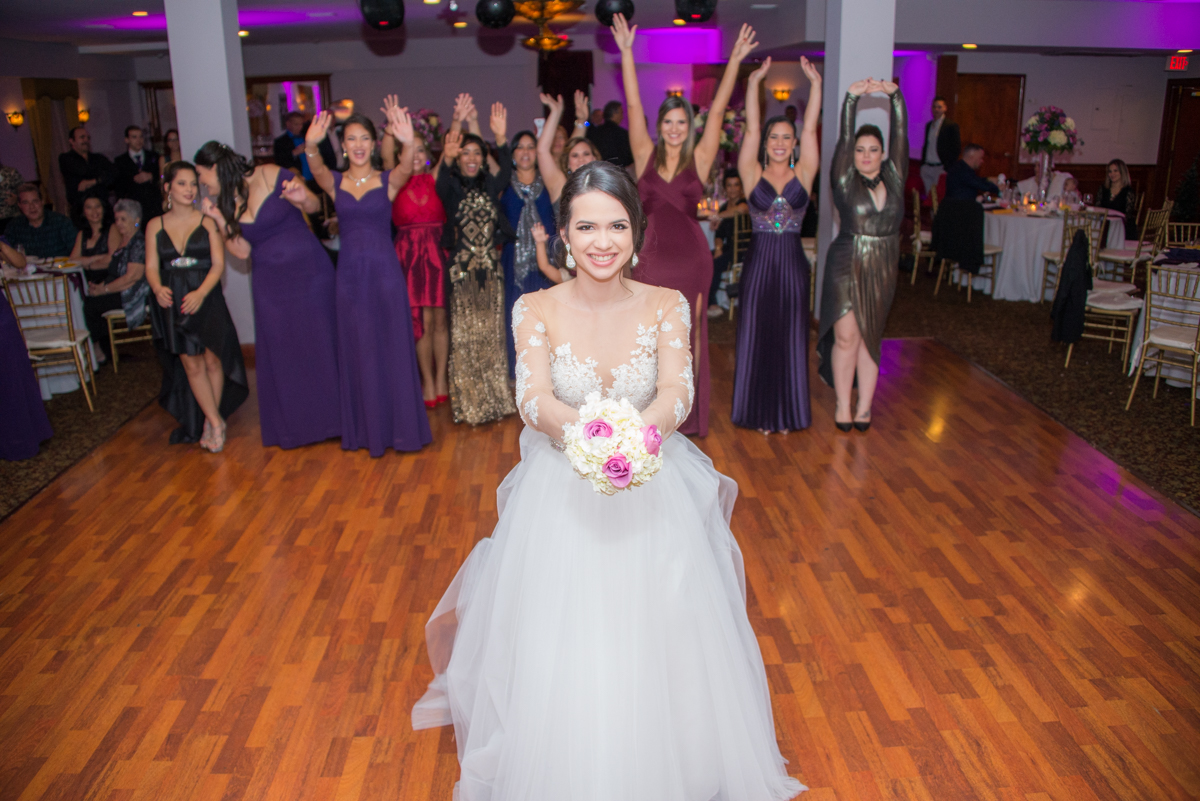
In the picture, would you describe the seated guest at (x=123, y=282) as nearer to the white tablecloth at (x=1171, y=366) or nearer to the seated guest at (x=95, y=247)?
the seated guest at (x=95, y=247)

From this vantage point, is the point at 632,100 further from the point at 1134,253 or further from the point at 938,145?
the point at 938,145

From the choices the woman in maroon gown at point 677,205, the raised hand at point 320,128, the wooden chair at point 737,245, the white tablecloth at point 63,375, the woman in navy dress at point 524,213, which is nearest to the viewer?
the raised hand at point 320,128

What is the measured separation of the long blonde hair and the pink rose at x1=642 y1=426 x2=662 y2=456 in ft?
9.87

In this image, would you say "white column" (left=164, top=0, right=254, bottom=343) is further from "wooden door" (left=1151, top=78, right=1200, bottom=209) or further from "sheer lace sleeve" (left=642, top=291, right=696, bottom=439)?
"wooden door" (left=1151, top=78, right=1200, bottom=209)

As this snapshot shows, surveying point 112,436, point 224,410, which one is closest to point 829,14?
point 224,410

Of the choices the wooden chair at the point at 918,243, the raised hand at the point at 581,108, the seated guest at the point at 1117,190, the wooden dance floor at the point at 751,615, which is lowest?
the wooden dance floor at the point at 751,615

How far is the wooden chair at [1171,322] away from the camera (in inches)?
213

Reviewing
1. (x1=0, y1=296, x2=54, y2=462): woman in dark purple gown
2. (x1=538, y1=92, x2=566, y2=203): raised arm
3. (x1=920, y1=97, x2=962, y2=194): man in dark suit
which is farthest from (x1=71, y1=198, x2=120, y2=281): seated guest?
(x1=920, y1=97, x2=962, y2=194): man in dark suit

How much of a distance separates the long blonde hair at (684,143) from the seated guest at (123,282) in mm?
4236

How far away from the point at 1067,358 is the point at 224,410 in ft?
19.3

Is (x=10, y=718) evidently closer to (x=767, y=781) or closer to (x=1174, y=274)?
(x=767, y=781)

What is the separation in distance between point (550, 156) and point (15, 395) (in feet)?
10.9

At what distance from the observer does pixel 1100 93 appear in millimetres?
14125

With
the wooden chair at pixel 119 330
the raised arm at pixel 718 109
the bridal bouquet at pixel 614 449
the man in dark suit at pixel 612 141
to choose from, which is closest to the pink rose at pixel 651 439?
the bridal bouquet at pixel 614 449
